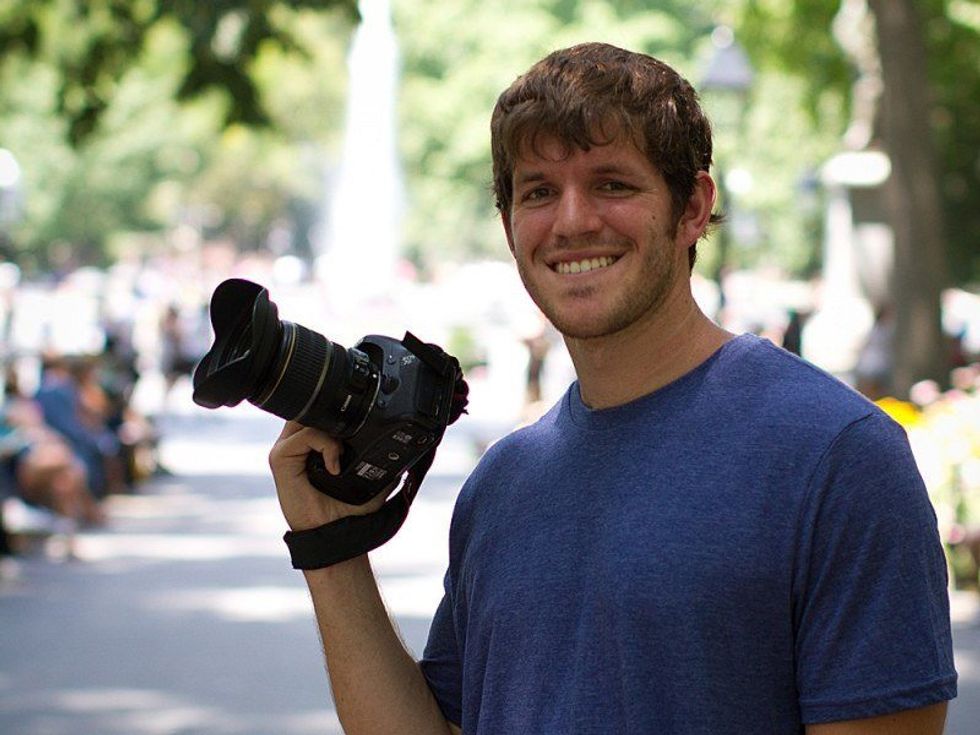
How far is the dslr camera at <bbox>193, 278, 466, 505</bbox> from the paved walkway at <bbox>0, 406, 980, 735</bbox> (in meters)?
5.68

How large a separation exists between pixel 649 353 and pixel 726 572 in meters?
0.37

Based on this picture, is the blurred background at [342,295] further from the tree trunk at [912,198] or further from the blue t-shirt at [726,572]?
the blue t-shirt at [726,572]

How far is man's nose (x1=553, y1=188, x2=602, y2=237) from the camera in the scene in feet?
8.01

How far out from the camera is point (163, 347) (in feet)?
81.9

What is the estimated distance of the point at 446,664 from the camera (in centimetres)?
273

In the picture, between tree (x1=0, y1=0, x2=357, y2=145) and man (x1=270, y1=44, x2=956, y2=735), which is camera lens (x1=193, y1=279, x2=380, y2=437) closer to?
man (x1=270, y1=44, x2=956, y2=735)

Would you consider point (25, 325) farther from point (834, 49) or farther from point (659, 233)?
point (659, 233)

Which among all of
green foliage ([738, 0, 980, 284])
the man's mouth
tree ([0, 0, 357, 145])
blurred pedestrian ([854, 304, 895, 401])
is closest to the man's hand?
the man's mouth

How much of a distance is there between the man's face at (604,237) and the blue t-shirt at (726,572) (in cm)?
13

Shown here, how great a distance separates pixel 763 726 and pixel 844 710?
0.11 m

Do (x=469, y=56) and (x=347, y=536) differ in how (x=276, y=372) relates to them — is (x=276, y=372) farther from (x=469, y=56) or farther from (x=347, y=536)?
(x=469, y=56)

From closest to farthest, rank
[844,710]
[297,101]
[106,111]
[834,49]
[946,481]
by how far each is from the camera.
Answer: [844,710]
[946,481]
[106,111]
[834,49]
[297,101]

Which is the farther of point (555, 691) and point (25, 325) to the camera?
point (25, 325)

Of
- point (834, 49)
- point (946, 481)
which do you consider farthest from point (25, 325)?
point (946, 481)
